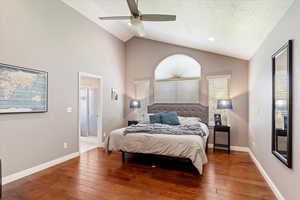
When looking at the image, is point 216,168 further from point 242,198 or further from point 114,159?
point 114,159

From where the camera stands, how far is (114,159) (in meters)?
4.01

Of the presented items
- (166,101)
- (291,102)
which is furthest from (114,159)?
(291,102)

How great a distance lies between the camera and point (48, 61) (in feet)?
11.6

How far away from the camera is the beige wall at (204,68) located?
4836mm

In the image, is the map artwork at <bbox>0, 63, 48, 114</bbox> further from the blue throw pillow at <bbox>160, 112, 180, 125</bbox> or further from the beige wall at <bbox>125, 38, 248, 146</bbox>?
the beige wall at <bbox>125, 38, 248, 146</bbox>

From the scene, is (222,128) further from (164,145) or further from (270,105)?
(164,145)

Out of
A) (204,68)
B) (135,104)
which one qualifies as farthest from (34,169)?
(204,68)

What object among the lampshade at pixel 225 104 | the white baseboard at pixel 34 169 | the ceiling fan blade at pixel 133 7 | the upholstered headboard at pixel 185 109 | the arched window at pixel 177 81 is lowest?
the white baseboard at pixel 34 169

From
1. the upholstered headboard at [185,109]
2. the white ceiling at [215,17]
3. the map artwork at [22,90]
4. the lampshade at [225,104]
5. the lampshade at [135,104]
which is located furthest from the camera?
the lampshade at [135,104]

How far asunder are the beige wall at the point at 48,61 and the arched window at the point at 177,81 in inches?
82.7

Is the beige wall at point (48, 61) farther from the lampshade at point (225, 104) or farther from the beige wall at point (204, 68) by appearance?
the lampshade at point (225, 104)

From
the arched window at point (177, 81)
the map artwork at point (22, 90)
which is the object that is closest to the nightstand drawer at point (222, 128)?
the arched window at point (177, 81)

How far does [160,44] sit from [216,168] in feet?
14.2

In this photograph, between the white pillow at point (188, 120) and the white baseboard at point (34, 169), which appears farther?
the white pillow at point (188, 120)
